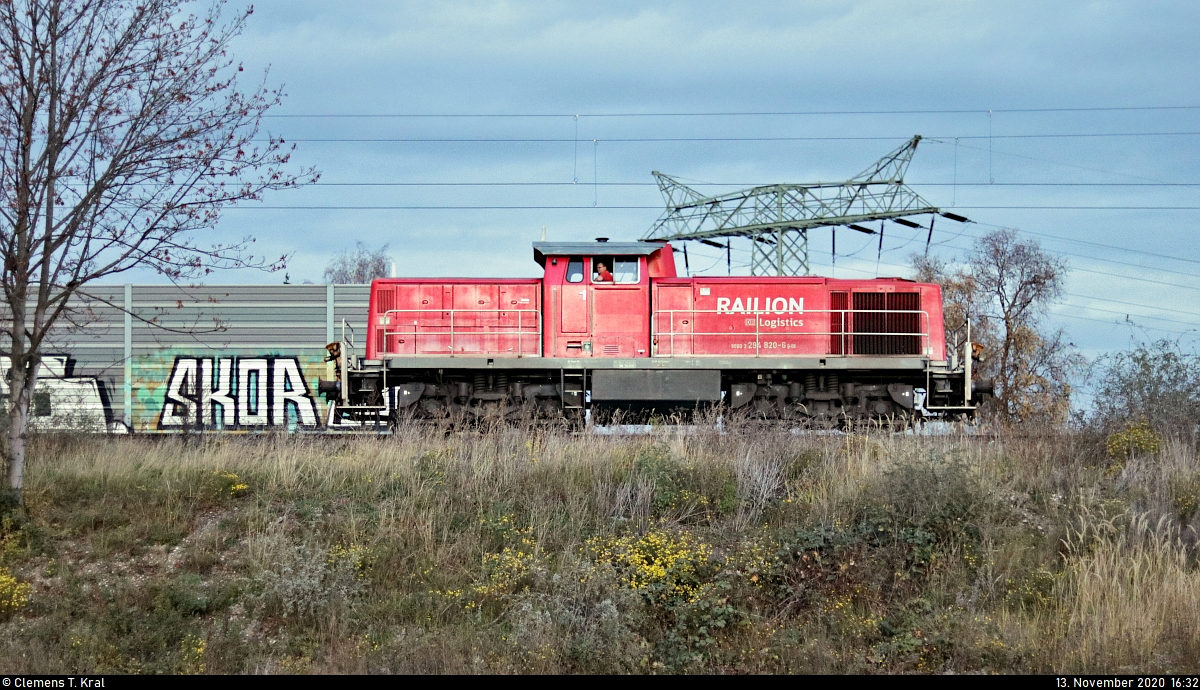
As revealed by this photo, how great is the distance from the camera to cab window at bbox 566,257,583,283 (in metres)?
17.7

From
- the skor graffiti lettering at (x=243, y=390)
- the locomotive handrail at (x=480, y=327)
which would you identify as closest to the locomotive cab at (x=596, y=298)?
the locomotive handrail at (x=480, y=327)

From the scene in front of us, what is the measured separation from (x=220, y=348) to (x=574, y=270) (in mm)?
9705

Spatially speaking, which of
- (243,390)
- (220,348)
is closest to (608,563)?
(243,390)

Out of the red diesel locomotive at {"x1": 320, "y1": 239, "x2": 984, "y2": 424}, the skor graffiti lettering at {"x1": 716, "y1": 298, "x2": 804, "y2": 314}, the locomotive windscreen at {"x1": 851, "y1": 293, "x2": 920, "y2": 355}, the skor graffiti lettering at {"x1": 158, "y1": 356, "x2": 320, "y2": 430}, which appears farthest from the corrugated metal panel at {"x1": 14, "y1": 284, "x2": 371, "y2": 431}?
the locomotive windscreen at {"x1": 851, "y1": 293, "x2": 920, "y2": 355}

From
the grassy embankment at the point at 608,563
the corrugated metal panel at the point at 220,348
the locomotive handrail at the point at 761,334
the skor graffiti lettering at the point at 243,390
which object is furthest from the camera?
the corrugated metal panel at the point at 220,348

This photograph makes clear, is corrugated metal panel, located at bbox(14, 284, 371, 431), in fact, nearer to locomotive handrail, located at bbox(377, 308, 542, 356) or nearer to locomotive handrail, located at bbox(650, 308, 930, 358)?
locomotive handrail, located at bbox(377, 308, 542, 356)

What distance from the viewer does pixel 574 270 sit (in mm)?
17766

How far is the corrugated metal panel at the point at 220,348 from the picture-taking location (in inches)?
866

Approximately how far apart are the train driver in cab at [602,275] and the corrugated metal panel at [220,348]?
23.0ft

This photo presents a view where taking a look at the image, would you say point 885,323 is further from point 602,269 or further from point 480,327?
point 480,327

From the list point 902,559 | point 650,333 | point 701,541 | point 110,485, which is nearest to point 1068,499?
point 902,559

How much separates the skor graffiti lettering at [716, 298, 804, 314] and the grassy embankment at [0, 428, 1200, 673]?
654cm

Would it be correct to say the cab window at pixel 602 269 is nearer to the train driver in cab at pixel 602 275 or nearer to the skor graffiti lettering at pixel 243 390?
the train driver in cab at pixel 602 275

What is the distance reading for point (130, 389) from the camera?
2208 cm
